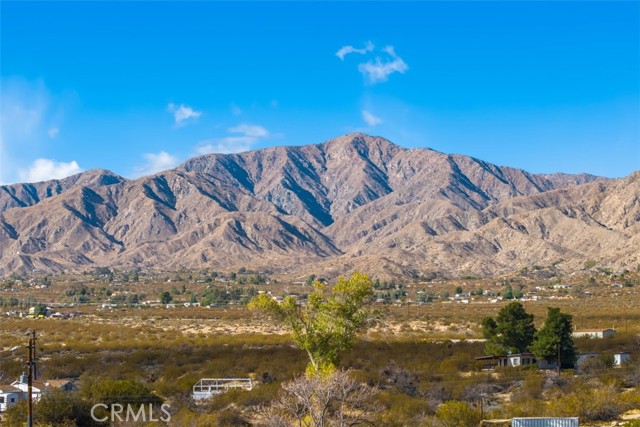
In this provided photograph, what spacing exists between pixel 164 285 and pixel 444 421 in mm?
155823

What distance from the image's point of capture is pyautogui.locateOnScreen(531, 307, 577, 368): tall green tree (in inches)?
1898

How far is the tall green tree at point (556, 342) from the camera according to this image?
4822 centimetres

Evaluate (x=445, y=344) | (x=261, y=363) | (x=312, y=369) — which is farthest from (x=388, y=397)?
(x=445, y=344)

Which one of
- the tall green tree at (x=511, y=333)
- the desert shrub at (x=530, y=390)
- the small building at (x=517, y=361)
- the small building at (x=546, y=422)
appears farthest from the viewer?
the tall green tree at (x=511, y=333)

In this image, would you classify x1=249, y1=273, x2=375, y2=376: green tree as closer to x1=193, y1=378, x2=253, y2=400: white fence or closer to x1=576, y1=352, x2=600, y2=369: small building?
x1=193, y1=378, x2=253, y2=400: white fence

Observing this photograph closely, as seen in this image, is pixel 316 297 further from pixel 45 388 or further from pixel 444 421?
pixel 45 388

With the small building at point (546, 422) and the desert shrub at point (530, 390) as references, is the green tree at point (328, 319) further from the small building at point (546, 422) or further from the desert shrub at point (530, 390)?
the desert shrub at point (530, 390)

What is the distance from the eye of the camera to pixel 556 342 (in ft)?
158

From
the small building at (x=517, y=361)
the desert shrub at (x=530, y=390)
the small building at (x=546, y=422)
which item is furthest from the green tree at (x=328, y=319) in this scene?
the small building at (x=517, y=361)

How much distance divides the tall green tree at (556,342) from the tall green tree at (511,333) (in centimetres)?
249

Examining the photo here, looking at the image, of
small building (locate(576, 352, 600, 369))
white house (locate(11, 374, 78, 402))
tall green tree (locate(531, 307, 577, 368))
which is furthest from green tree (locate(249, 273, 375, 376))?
small building (locate(576, 352, 600, 369))

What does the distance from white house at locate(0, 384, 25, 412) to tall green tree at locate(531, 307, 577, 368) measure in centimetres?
2987

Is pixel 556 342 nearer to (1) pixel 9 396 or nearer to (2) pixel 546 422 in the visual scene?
(2) pixel 546 422

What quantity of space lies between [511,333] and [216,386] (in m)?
21.3
